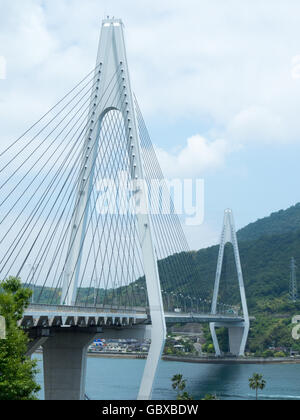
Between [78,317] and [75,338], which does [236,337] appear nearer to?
[75,338]

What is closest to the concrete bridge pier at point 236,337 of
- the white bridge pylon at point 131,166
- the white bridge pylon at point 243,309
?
the white bridge pylon at point 243,309

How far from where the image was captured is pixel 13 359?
50.4ft

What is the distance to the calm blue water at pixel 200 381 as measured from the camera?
43656mm

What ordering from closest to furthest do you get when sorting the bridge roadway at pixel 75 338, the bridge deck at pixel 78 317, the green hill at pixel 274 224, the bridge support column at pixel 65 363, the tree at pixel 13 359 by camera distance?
the tree at pixel 13 359 < the bridge deck at pixel 78 317 < the bridge roadway at pixel 75 338 < the bridge support column at pixel 65 363 < the green hill at pixel 274 224

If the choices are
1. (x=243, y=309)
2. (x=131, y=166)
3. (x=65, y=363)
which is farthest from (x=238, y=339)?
(x=131, y=166)

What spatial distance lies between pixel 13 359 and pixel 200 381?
41.3 metres

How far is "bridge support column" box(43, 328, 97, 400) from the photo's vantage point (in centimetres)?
2645

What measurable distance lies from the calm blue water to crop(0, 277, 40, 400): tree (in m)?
24.1

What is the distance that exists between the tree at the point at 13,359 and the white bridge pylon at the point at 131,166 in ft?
31.2

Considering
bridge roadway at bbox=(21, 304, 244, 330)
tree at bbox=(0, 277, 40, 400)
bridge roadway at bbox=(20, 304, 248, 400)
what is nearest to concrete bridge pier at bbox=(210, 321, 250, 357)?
bridge roadway at bbox=(21, 304, 244, 330)

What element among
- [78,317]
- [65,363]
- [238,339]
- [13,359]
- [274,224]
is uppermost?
[274,224]

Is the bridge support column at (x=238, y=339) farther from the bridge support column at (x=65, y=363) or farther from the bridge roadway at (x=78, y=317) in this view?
the bridge support column at (x=65, y=363)

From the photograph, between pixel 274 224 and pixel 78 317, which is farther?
pixel 274 224

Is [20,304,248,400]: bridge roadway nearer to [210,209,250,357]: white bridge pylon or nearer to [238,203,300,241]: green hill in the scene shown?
[210,209,250,357]: white bridge pylon
